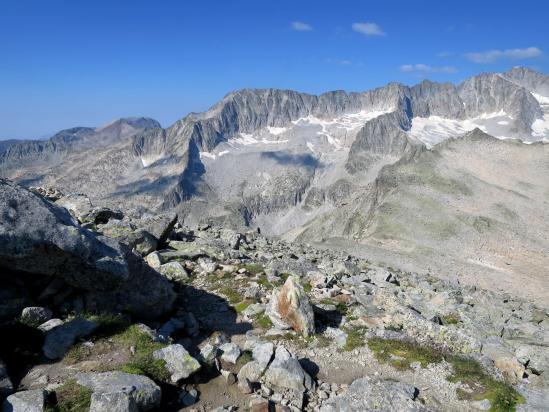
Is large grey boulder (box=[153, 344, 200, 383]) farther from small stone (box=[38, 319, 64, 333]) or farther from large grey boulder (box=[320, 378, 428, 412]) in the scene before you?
large grey boulder (box=[320, 378, 428, 412])

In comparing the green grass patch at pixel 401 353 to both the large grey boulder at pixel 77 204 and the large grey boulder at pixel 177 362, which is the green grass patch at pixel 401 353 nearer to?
the large grey boulder at pixel 177 362

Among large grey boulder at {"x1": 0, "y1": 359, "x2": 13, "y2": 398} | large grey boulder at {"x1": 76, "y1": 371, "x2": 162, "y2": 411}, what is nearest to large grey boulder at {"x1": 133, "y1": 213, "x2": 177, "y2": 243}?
large grey boulder at {"x1": 76, "y1": 371, "x2": 162, "y2": 411}

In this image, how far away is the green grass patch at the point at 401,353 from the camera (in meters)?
15.5

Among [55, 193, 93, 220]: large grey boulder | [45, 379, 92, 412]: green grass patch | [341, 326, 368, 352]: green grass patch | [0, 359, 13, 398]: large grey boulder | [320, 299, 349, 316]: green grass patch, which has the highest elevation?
[55, 193, 93, 220]: large grey boulder

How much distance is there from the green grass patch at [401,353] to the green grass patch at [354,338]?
0.40 m

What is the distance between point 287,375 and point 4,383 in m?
7.96

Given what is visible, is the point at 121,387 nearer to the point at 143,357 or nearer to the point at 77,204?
the point at 143,357

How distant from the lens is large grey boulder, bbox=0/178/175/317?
43.5ft

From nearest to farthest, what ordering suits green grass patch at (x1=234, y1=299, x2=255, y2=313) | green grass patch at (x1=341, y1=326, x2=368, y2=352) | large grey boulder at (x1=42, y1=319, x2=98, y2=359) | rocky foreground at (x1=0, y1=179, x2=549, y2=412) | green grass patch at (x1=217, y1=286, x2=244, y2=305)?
rocky foreground at (x1=0, y1=179, x2=549, y2=412)
large grey boulder at (x1=42, y1=319, x2=98, y2=359)
green grass patch at (x1=341, y1=326, x2=368, y2=352)
green grass patch at (x1=234, y1=299, x2=255, y2=313)
green grass patch at (x1=217, y1=286, x2=244, y2=305)

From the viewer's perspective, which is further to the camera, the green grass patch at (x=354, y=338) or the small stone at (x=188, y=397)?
the green grass patch at (x=354, y=338)

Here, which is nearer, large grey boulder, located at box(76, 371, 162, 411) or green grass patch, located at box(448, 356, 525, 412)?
large grey boulder, located at box(76, 371, 162, 411)

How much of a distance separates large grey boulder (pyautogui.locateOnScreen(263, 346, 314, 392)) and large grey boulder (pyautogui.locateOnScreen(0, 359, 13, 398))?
719 centimetres

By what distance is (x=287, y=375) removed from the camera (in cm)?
1352

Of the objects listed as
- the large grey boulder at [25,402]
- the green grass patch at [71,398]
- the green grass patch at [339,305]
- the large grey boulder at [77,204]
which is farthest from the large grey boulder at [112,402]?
the large grey boulder at [77,204]
